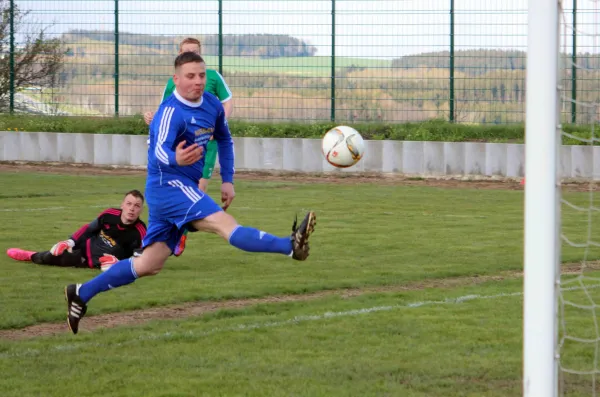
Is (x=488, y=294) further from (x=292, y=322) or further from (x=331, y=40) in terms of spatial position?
(x=331, y=40)

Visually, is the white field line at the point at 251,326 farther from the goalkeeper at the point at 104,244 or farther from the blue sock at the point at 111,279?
the goalkeeper at the point at 104,244

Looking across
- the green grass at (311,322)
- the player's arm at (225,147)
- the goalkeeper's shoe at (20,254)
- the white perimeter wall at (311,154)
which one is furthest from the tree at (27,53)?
the player's arm at (225,147)

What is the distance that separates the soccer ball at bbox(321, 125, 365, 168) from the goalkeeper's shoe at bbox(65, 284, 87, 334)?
7.56m

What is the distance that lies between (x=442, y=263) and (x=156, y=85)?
12.6 meters

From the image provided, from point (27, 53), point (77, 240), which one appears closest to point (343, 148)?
point (77, 240)

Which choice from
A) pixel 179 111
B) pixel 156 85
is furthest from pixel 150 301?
pixel 156 85

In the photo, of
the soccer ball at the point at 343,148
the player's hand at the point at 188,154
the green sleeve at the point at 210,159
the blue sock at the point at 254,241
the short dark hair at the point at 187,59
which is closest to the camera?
the player's hand at the point at 188,154

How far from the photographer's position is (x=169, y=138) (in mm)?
6508

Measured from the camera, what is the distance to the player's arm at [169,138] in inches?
248

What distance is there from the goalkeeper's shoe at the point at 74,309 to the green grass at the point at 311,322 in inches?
4.5

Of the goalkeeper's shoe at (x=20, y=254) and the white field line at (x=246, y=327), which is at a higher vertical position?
the goalkeeper's shoe at (x=20, y=254)

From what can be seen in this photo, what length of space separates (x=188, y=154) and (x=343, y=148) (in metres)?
7.67

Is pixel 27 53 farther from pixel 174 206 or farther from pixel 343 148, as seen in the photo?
pixel 174 206

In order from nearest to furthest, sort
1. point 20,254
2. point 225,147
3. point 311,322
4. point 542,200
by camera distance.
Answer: point 542,200, point 311,322, point 225,147, point 20,254
